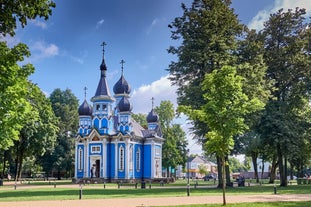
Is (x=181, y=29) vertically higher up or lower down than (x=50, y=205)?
higher up

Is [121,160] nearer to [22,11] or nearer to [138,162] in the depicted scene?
[138,162]

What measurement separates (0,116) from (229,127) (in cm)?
1052

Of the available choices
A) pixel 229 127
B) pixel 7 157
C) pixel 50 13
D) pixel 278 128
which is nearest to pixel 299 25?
pixel 278 128

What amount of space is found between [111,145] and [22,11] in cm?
4339

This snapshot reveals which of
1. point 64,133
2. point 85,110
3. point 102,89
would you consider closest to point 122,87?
point 102,89

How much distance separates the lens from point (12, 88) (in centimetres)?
1413

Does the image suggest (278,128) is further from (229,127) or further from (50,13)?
(50,13)

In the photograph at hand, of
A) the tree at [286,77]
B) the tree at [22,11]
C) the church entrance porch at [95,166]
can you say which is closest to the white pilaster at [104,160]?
the church entrance porch at [95,166]

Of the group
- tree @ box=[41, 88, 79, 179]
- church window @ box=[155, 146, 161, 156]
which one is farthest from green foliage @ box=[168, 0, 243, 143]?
tree @ box=[41, 88, 79, 179]

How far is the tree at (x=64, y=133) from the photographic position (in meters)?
69.4

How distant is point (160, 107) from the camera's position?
69125mm

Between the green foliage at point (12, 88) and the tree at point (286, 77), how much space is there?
1062 inches

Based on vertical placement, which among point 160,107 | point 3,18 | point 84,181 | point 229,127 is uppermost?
point 160,107

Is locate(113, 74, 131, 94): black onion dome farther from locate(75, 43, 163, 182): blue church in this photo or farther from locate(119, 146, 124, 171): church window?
locate(119, 146, 124, 171): church window
